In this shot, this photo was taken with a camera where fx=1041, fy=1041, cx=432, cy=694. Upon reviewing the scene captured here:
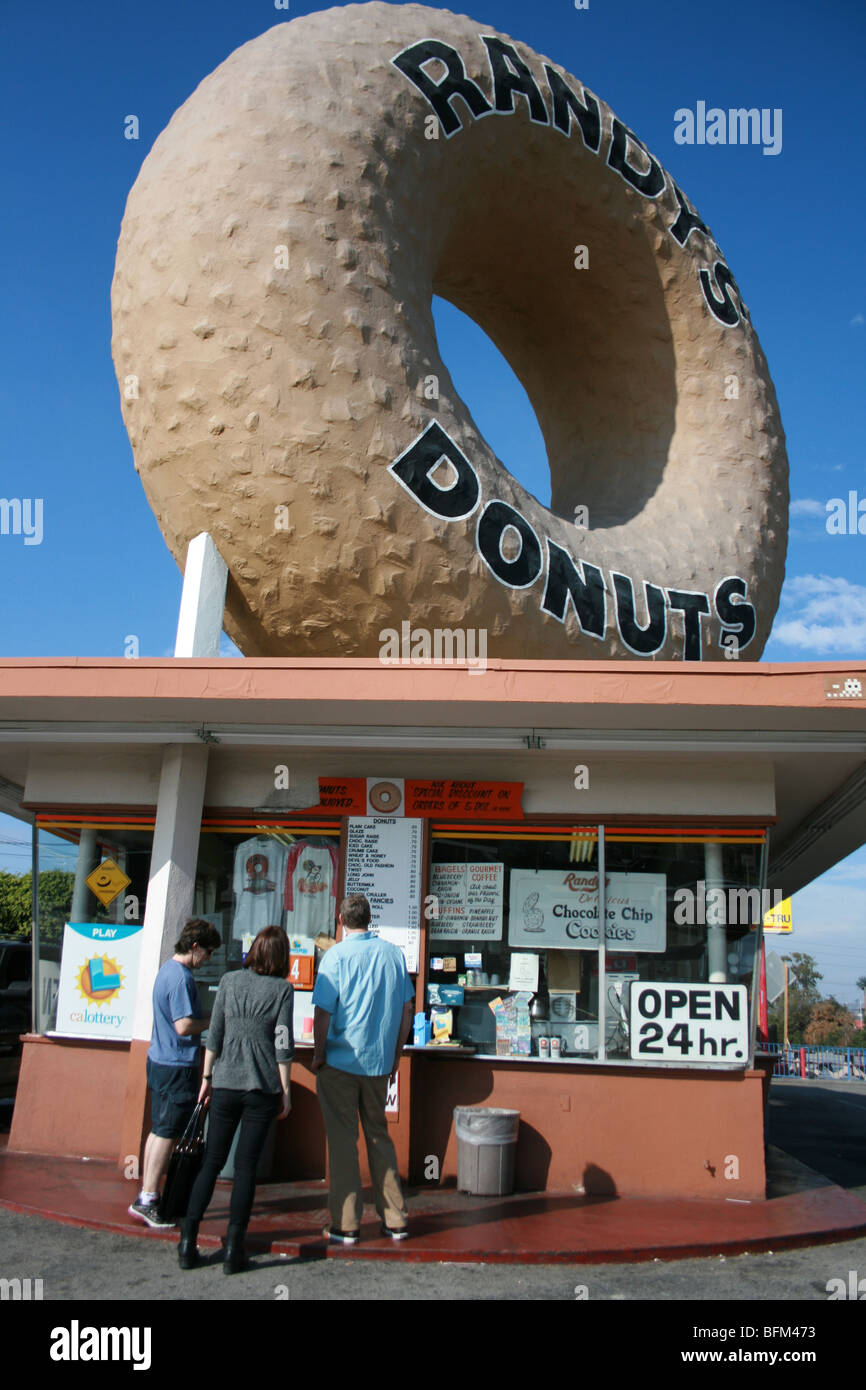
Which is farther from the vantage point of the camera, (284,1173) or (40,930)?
(40,930)

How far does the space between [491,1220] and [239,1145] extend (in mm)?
1929

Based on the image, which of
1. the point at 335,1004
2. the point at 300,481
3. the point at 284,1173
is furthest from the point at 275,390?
the point at 284,1173

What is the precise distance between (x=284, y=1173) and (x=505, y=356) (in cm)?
879

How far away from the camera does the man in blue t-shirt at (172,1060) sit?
18.4ft

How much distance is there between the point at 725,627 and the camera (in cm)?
967

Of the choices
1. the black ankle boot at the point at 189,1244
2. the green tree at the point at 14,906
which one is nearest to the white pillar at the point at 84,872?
the black ankle boot at the point at 189,1244

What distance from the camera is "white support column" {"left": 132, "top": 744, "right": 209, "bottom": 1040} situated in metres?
7.20

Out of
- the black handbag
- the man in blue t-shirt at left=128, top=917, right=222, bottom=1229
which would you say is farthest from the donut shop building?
the black handbag

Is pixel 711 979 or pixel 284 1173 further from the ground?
pixel 711 979

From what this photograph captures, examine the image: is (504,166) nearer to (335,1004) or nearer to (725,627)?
(725,627)

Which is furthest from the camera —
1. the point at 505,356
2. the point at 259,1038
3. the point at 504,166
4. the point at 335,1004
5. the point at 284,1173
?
the point at 505,356

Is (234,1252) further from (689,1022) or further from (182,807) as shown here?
(689,1022)

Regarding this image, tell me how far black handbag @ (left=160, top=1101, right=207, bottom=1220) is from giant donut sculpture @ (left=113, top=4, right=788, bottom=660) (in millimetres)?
3614

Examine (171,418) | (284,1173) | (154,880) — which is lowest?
(284,1173)
